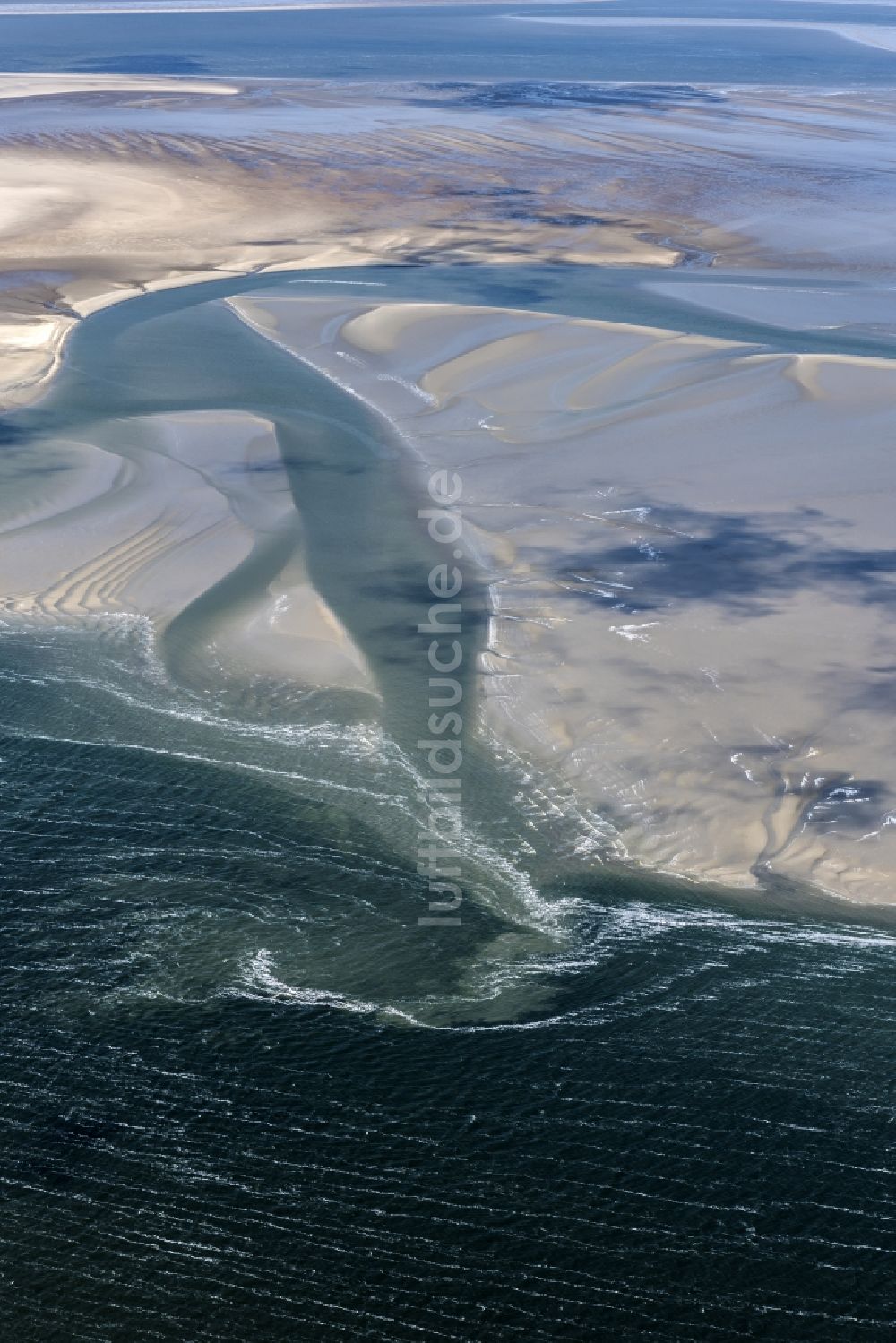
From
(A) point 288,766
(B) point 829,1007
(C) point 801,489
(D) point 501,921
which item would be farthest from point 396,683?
(C) point 801,489

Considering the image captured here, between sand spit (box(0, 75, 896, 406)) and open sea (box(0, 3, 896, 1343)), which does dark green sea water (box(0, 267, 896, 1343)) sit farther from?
sand spit (box(0, 75, 896, 406))

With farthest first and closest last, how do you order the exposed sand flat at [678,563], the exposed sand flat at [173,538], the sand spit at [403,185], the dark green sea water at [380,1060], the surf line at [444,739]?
the sand spit at [403,185]
the exposed sand flat at [173,538]
the exposed sand flat at [678,563]
the surf line at [444,739]
the dark green sea water at [380,1060]

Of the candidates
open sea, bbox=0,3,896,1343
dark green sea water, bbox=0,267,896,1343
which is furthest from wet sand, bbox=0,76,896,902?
dark green sea water, bbox=0,267,896,1343

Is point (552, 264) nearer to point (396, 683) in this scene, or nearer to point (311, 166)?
point (311, 166)

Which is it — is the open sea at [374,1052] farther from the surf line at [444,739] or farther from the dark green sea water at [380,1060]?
the surf line at [444,739]

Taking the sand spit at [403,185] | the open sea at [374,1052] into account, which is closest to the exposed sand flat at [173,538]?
the open sea at [374,1052]

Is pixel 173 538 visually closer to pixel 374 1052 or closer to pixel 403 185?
pixel 374 1052
